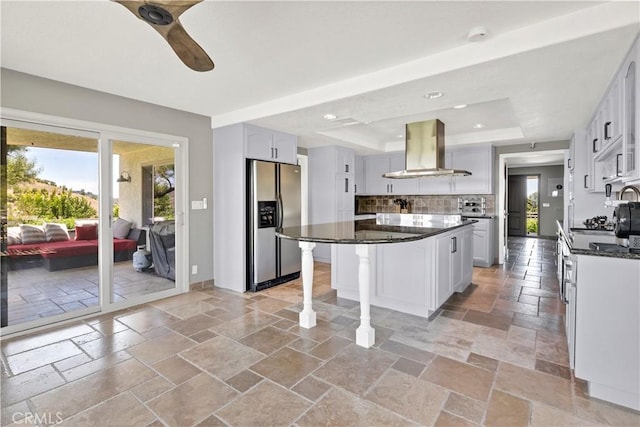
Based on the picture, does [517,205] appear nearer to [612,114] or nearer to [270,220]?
[612,114]

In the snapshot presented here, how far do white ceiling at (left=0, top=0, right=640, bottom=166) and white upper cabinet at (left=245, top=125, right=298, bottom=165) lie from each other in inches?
20.6

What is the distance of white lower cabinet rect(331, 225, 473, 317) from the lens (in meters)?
3.03

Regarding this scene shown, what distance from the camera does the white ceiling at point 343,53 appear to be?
1.87 m

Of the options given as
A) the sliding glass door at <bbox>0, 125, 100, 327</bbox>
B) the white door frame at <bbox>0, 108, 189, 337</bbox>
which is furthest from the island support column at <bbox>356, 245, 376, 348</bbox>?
the sliding glass door at <bbox>0, 125, 100, 327</bbox>

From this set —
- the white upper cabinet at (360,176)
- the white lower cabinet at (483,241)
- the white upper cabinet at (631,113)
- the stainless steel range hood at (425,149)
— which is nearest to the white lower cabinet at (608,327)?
the white upper cabinet at (631,113)

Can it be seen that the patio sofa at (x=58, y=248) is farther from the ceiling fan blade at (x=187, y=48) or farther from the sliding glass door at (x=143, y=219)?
the ceiling fan blade at (x=187, y=48)

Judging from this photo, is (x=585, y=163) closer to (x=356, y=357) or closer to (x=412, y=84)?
(x=412, y=84)

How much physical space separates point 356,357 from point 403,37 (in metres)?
2.28

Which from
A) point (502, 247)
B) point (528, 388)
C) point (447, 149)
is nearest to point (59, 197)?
point (528, 388)

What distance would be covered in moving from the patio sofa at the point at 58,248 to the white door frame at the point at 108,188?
0.12 metres

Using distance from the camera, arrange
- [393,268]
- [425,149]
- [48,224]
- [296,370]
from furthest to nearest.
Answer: [425,149], [393,268], [48,224], [296,370]

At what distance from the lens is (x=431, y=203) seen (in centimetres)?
651

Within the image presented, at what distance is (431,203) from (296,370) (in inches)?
201

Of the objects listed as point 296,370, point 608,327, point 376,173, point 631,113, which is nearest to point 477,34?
point 631,113
